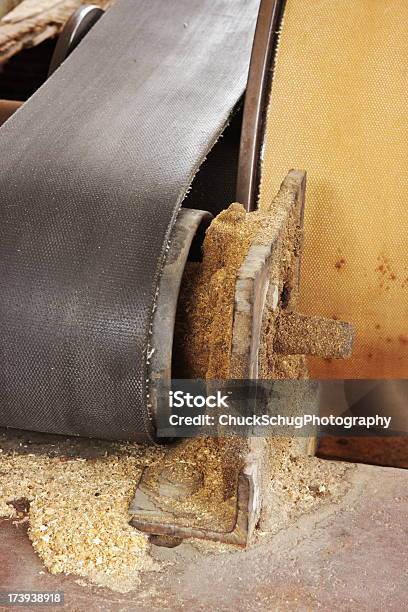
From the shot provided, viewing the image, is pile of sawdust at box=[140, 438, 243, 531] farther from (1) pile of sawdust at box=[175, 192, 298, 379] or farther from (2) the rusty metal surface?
(2) the rusty metal surface

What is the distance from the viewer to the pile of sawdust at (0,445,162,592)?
1.09 meters

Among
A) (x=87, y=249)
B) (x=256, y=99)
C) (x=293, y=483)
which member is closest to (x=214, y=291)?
(x=87, y=249)

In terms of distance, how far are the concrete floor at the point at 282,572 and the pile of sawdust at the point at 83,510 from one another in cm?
2

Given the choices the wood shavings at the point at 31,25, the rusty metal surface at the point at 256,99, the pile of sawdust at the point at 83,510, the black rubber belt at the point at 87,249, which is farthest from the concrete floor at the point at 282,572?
the wood shavings at the point at 31,25

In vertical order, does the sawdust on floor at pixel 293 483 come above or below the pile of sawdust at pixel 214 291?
below

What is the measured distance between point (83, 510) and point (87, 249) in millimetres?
398

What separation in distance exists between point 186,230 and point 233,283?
165 mm

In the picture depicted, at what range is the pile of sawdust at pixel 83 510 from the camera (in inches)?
43.0

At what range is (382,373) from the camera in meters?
1.70

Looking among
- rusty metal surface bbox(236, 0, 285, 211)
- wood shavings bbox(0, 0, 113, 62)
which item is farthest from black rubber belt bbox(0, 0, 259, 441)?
wood shavings bbox(0, 0, 113, 62)

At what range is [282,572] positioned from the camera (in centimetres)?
110

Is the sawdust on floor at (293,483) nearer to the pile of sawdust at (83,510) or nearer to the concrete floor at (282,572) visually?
the concrete floor at (282,572)

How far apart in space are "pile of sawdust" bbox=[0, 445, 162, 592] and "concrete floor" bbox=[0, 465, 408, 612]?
0.02m

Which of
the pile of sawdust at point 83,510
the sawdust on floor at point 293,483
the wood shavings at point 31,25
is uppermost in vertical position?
the wood shavings at point 31,25
